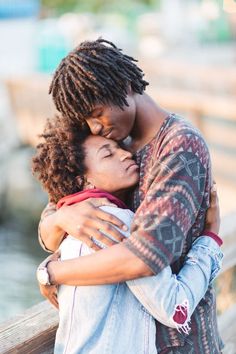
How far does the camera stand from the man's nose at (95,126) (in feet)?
6.56

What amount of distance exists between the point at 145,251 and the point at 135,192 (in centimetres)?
31

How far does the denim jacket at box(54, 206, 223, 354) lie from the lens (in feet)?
6.12

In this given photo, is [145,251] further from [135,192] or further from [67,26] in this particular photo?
[67,26]

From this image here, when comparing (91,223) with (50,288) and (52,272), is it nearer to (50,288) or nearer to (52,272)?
(52,272)

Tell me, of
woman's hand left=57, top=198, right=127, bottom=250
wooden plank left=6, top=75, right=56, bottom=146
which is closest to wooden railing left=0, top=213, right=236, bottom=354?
woman's hand left=57, top=198, right=127, bottom=250

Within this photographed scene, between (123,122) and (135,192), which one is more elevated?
(123,122)

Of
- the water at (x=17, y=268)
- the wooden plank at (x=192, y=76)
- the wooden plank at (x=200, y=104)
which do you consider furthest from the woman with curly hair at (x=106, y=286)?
the wooden plank at (x=192, y=76)

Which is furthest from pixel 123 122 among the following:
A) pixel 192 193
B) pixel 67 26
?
pixel 67 26

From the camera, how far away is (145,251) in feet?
5.91

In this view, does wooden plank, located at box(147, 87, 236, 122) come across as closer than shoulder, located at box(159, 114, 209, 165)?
No

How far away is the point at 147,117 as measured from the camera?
6.70 feet

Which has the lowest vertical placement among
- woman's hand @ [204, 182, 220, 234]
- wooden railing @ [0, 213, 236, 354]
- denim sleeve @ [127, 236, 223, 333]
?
wooden railing @ [0, 213, 236, 354]

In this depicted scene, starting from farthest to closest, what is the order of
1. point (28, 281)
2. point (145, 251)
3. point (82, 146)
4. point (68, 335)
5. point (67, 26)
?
1. point (67, 26)
2. point (28, 281)
3. point (82, 146)
4. point (68, 335)
5. point (145, 251)

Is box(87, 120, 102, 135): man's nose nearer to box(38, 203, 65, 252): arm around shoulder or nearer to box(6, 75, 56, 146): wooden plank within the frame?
box(38, 203, 65, 252): arm around shoulder
